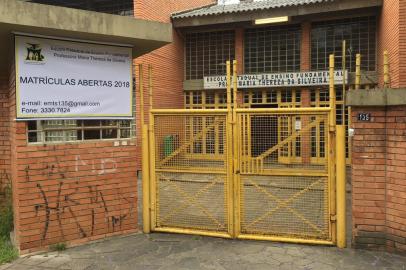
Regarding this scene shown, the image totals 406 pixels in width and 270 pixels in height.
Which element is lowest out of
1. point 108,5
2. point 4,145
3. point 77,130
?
point 4,145

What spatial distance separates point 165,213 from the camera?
21.5 feet

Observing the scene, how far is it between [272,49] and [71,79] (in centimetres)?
1075

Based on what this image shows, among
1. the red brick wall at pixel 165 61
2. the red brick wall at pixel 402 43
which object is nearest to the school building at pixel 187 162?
the red brick wall at pixel 402 43

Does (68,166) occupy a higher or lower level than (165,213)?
higher

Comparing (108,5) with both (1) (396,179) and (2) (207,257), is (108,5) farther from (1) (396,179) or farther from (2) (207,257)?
(1) (396,179)

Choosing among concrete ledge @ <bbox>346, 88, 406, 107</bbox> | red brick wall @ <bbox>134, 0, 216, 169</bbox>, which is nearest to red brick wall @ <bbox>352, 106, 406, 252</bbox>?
concrete ledge @ <bbox>346, 88, 406, 107</bbox>

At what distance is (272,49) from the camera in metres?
14.9

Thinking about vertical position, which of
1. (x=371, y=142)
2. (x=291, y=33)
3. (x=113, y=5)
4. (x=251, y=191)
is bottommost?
(x=251, y=191)

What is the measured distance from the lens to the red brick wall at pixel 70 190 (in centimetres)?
517

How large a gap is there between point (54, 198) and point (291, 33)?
464 inches

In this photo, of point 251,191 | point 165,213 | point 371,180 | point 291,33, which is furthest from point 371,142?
point 291,33

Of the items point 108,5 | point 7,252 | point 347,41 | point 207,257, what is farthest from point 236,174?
point 108,5

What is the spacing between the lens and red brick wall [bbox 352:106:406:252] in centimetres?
484

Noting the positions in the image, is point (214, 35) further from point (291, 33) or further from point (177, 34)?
point (291, 33)
